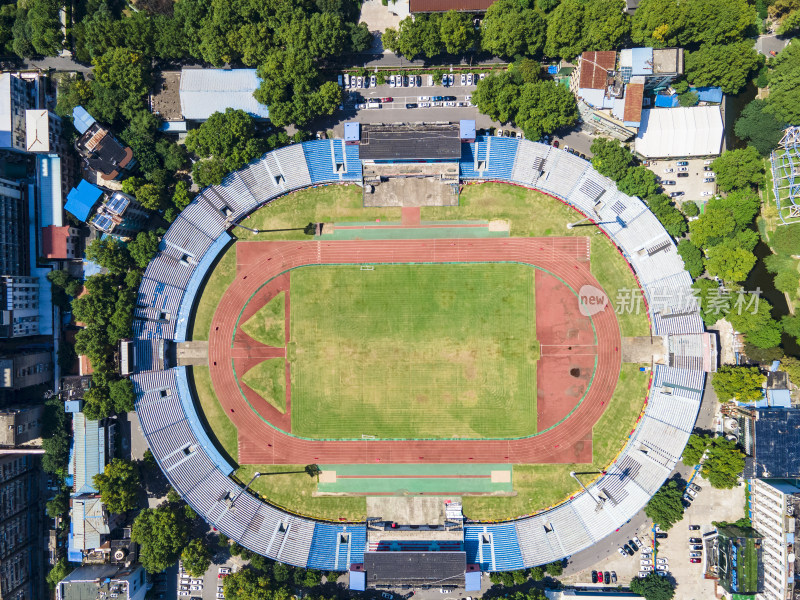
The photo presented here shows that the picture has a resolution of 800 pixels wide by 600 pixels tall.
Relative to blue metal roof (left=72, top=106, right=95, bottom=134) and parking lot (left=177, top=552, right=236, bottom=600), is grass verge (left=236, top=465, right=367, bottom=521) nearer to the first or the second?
parking lot (left=177, top=552, right=236, bottom=600)

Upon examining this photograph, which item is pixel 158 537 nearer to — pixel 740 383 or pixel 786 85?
pixel 740 383

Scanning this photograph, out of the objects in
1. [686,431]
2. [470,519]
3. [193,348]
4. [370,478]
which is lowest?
[470,519]

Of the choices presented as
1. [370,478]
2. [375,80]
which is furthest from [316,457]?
[375,80]

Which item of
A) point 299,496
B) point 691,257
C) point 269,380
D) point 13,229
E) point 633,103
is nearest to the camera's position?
point 633,103

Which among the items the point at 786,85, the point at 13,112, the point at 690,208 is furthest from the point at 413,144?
the point at 13,112

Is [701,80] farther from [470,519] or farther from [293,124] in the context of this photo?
[470,519]

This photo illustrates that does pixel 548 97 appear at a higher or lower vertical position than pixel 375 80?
lower
